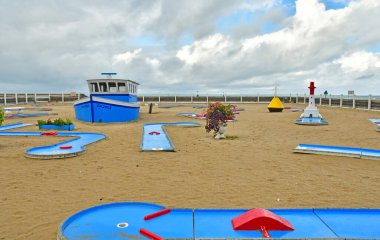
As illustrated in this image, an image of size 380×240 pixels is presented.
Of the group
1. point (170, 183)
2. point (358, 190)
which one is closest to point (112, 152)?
point (170, 183)

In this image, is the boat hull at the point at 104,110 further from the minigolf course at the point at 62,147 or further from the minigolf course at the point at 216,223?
the minigolf course at the point at 216,223

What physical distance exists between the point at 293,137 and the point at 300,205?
9.02 meters

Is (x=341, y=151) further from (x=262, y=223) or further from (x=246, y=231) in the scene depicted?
(x=246, y=231)

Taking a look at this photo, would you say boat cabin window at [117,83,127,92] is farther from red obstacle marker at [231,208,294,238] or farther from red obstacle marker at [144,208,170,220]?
red obstacle marker at [231,208,294,238]

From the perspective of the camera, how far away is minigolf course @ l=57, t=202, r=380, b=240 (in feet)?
13.9

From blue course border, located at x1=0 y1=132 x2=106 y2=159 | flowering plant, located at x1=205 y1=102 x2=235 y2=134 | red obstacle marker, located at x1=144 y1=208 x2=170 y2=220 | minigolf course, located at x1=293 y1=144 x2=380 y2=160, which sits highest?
flowering plant, located at x1=205 y1=102 x2=235 y2=134

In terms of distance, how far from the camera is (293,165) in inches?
346

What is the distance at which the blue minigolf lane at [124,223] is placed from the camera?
425cm

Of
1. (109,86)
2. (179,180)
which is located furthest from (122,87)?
(179,180)

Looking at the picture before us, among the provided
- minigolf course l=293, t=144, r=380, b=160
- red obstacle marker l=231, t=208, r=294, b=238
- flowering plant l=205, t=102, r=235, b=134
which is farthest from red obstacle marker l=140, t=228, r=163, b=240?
flowering plant l=205, t=102, r=235, b=134

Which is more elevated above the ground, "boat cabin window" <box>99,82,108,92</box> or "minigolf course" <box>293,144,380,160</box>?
"boat cabin window" <box>99,82,108,92</box>

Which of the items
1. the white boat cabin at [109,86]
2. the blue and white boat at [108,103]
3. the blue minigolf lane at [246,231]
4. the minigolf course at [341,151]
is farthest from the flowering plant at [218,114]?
the white boat cabin at [109,86]

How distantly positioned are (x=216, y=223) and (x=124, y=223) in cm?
139

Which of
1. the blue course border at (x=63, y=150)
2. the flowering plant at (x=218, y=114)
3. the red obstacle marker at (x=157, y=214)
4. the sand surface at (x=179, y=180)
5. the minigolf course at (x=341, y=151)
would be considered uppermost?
the flowering plant at (x=218, y=114)
